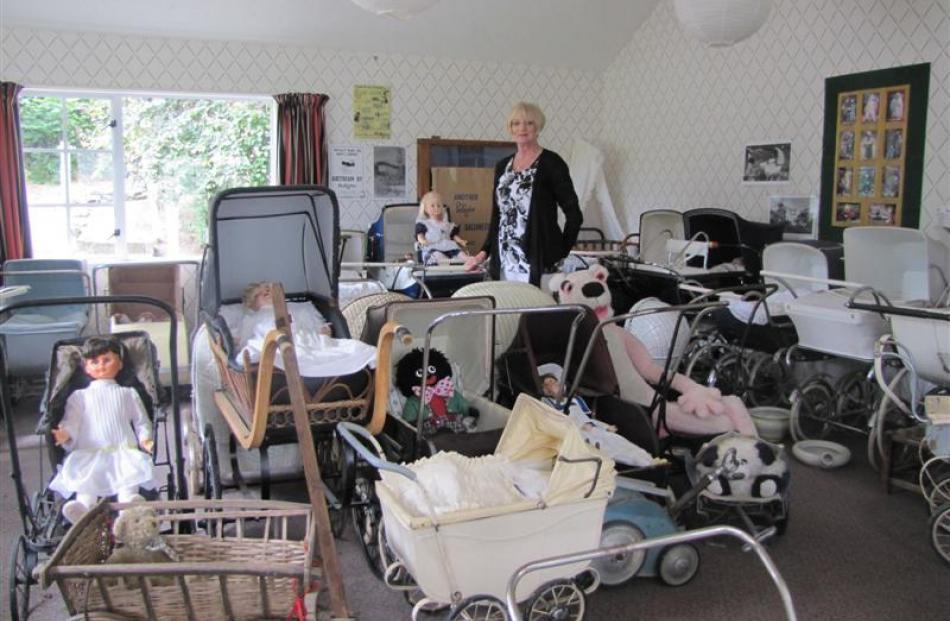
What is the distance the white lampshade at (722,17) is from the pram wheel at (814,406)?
1786 mm

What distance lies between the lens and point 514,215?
160 inches

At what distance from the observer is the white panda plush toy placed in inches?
117

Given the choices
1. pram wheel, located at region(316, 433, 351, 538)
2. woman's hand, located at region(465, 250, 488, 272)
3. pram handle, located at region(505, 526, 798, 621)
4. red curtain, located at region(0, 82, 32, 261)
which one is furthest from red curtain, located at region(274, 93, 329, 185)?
pram handle, located at region(505, 526, 798, 621)

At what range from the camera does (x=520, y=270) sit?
4125 mm

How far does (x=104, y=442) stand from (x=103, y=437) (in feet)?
0.06

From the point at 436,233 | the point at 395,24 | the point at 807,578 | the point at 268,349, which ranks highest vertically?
the point at 395,24

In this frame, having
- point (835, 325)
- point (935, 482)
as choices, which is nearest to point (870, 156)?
point (835, 325)

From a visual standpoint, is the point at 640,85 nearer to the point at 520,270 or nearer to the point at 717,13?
the point at 717,13

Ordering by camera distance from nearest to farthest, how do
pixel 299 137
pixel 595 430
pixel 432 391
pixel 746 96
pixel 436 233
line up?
pixel 595 430
pixel 432 391
pixel 436 233
pixel 746 96
pixel 299 137

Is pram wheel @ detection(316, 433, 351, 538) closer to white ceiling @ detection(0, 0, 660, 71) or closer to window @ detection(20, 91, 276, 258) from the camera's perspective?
white ceiling @ detection(0, 0, 660, 71)

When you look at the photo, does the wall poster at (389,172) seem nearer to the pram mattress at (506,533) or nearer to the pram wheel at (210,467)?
the pram wheel at (210,467)

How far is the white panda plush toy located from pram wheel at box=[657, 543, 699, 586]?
0.28 meters

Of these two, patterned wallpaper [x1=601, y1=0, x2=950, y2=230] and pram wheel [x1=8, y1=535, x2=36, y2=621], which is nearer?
pram wheel [x1=8, y1=535, x2=36, y2=621]

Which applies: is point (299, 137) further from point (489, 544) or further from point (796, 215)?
point (489, 544)
